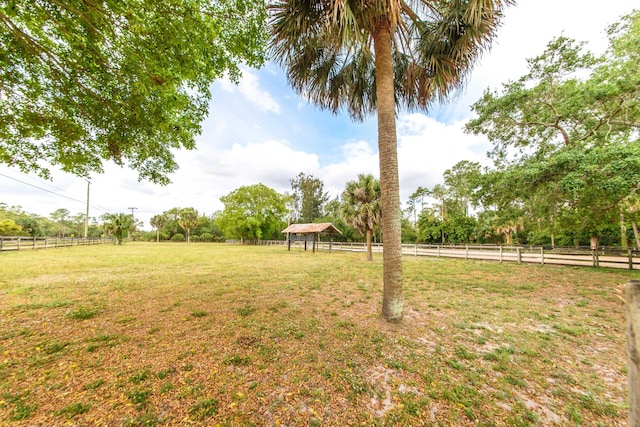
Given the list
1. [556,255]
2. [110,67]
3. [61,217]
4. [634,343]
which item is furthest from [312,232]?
[61,217]

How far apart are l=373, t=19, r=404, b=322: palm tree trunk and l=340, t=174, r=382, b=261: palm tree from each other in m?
10.6

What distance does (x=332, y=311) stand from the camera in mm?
5117

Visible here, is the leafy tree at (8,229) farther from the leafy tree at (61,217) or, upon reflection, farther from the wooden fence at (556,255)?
the wooden fence at (556,255)

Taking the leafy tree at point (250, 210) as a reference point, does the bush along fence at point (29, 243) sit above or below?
below

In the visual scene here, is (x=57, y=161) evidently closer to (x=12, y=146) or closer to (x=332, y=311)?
(x=12, y=146)

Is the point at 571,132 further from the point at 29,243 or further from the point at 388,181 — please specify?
the point at 29,243

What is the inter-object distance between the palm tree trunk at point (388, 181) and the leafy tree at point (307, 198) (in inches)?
1687

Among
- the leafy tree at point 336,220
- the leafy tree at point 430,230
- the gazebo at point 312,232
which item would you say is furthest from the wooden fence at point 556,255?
the leafy tree at point 336,220

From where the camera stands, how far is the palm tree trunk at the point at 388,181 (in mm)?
4254

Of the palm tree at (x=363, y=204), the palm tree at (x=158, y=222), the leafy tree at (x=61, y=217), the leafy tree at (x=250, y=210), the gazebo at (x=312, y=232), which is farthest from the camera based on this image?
the leafy tree at (x=61, y=217)

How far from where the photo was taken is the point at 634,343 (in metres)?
Result: 1.17

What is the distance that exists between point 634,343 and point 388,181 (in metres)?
3.37

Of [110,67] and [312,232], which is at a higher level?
[110,67]

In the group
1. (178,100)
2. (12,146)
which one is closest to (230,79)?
(178,100)
